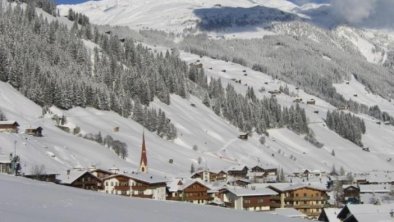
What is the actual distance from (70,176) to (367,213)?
170 ft

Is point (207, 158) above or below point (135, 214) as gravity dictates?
above

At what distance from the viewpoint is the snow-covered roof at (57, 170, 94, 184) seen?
103 m

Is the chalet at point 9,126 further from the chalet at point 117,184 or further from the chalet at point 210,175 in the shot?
the chalet at point 210,175

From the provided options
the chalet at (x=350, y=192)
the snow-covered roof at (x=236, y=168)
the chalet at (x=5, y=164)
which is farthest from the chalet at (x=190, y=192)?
the snow-covered roof at (x=236, y=168)

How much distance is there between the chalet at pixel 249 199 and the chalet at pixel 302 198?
3.39 metres

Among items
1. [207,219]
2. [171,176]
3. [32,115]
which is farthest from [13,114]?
[207,219]

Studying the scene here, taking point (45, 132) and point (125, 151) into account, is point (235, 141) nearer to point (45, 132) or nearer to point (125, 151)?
point (125, 151)

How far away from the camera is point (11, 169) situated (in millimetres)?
92375

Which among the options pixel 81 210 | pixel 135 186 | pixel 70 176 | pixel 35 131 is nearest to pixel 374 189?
pixel 135 186

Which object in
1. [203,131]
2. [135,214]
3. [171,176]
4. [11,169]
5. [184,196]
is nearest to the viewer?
[135,214]

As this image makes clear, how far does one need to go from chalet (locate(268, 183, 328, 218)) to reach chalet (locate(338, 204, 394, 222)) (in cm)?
3769

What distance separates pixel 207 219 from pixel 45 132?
111 meters

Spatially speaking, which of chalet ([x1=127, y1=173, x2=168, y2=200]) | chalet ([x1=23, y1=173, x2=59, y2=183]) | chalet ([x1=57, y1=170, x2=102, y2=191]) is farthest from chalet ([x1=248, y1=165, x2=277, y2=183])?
chalet ([x1=23, y1=173, x2=59, y2=183])

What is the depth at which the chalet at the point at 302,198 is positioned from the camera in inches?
4734
